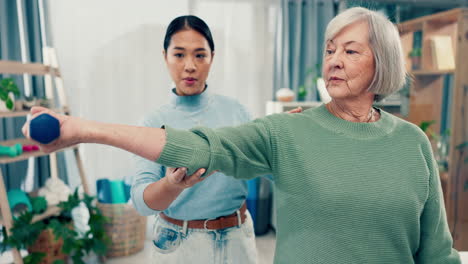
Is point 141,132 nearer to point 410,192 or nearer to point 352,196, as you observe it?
point 352,196

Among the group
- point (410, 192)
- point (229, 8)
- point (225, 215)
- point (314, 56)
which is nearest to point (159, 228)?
point (225, 215)

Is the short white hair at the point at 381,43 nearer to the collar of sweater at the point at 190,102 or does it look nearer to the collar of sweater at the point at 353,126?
the collar of sweater at the point at 353,126

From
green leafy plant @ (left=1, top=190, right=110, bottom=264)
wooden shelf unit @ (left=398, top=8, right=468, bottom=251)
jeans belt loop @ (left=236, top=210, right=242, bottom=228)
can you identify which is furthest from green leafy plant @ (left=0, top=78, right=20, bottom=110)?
wooden shelf unit @ (left=398, top=8, right=468, bottom=251)

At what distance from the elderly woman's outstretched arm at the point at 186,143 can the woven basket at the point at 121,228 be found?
83.3 inches

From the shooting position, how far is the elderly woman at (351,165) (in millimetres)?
829

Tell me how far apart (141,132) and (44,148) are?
0.17 m

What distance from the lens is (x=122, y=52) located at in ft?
10.2

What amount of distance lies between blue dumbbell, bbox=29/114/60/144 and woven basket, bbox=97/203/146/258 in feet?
7.42

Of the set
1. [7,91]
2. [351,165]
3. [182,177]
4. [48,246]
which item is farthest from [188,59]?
[48,246]

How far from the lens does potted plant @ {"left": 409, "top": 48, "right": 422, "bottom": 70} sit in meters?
2.64

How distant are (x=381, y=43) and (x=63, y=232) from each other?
227 centimetres

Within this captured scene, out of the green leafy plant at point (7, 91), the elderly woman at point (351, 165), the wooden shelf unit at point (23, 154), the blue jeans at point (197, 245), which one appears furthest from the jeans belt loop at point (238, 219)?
the green leafy plant at point (7, 91)

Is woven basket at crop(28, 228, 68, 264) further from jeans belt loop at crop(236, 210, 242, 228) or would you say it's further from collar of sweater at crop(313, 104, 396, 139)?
collar of sweater at crop(313, 104, 396, 139)

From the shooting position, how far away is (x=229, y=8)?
3.29 m
